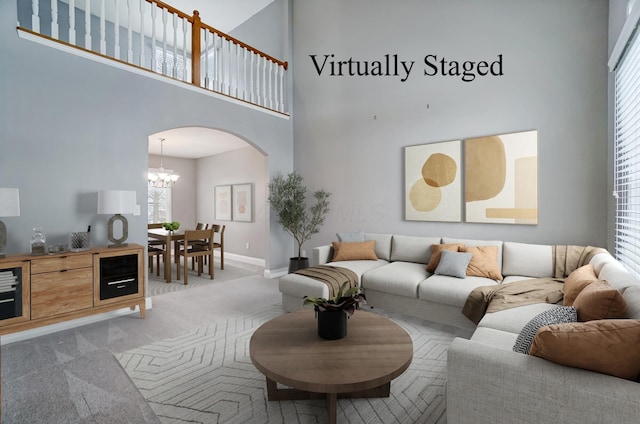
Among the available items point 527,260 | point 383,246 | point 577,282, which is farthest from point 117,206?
point 527,260

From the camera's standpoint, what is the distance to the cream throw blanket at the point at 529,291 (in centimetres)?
249

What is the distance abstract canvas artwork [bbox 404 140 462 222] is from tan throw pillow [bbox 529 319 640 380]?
9.78 feet

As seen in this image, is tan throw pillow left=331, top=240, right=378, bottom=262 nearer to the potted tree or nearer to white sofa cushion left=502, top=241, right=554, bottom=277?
the potted tree

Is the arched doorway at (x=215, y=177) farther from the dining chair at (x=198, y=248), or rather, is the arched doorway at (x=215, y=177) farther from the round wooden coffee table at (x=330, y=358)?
the round wooden coffee table at (x=330, y=358)

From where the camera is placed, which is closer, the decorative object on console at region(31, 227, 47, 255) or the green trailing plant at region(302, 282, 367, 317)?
the green trailing plant at region(302, 282, 367, 317)

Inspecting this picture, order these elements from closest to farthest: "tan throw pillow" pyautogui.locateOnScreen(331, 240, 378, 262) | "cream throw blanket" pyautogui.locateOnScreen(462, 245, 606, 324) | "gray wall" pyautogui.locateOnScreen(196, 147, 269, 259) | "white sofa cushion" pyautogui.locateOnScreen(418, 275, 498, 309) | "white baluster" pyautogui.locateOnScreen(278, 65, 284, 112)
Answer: "cream throw blanket" pyautogui.locateOnScreen(462, 245, 606, 324), "white sofa cushion" pyautogui.locateOnScreen(418, 275, 498, 309), "tan throw pillow" pyautogui.locateOnScreen(331, 240, 378, 262), "white baluster" pyautogui.locateOnScreen(278, 65, 284, 112), "gray wall" pyautogui.locateOnScreen(196, 147, 269, 259)

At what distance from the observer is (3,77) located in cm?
284

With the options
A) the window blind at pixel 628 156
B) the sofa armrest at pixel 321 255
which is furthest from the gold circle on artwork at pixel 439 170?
the sofa armrest at pixel 321 255

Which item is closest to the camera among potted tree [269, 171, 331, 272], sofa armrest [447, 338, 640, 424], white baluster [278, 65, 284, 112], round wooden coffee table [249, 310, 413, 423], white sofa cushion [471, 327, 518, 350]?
sofa armrest [447, 338, 640, 424]

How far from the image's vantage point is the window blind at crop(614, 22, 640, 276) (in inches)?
92.0

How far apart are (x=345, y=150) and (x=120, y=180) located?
10.5 feet

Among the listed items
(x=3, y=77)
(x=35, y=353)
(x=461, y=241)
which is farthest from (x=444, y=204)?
(x=3, y=77)

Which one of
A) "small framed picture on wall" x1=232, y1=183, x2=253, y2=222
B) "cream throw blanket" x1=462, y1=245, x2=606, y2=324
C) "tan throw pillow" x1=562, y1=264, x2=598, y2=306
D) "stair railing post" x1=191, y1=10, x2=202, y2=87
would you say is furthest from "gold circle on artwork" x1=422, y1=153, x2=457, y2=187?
"small framed picture on wall" x1=232, y1=183, x2=253, y2=222

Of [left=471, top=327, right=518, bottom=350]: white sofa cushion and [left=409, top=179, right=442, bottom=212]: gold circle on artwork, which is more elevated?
[left=409, top=179, right=442, bottom=212]: gold circle on artwork
